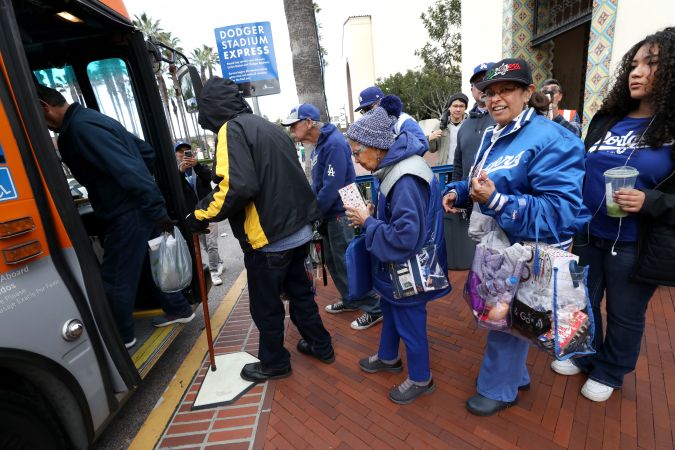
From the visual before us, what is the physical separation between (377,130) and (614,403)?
2250 mm

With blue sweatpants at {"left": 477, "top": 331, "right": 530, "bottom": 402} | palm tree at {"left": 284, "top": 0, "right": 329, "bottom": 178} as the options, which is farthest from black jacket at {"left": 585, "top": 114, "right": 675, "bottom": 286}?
palm tree at {"left": 284, "top": 0, "right": 329, "bottom": 178}

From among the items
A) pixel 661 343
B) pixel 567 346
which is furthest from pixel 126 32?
A: pixel 661 343

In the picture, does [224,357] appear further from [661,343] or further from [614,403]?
[661,343]

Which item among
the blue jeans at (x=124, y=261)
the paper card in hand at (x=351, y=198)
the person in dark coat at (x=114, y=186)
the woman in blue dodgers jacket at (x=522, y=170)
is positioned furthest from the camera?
the blue jeans at (x=124, y=261)

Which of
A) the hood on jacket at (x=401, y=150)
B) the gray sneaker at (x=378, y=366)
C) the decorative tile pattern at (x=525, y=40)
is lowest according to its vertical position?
the gray sneaker at (x=378, y=366)

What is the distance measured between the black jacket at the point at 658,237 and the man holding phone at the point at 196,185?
Result: 13.2 feet

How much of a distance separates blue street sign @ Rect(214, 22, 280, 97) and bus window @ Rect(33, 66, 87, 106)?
3.35 m

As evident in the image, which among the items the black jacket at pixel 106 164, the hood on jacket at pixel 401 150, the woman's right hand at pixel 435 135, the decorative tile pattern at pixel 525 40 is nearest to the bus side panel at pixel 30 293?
the black jacket at pixel 106 164

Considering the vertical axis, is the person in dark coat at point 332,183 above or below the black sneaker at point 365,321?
above

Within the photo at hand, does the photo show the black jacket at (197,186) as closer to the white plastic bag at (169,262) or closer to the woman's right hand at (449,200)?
the white plastic bag at (169,262)

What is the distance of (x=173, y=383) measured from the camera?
2895 millimetres

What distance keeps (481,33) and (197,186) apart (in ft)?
34.6

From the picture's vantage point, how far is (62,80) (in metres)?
3.44

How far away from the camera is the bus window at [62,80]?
133 inches
